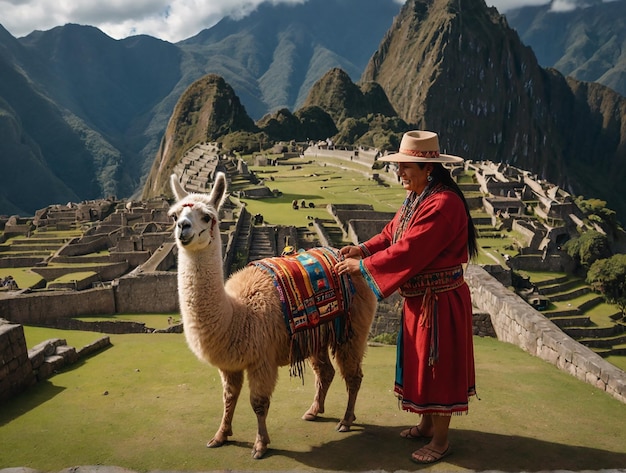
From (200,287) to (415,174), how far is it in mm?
1753

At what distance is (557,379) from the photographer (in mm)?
6242

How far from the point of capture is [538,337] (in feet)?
24.2

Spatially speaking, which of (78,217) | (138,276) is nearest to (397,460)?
(138,276)

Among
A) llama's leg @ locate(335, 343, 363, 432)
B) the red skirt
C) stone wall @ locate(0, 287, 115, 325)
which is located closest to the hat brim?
the red skirt

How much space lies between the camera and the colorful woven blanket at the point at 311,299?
4410 mm

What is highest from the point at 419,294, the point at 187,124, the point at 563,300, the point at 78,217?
the point at 187,124

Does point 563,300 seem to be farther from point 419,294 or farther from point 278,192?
point 419,294

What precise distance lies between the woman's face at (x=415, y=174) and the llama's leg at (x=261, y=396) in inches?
68.6

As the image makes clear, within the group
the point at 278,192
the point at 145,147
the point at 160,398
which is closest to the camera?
the point at 160,398

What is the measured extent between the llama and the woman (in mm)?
758

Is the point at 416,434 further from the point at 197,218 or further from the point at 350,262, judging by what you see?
the point at 197,218

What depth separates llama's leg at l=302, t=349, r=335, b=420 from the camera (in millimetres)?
4750

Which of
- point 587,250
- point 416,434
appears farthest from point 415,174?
point 587,250

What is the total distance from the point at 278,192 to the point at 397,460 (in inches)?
1337
